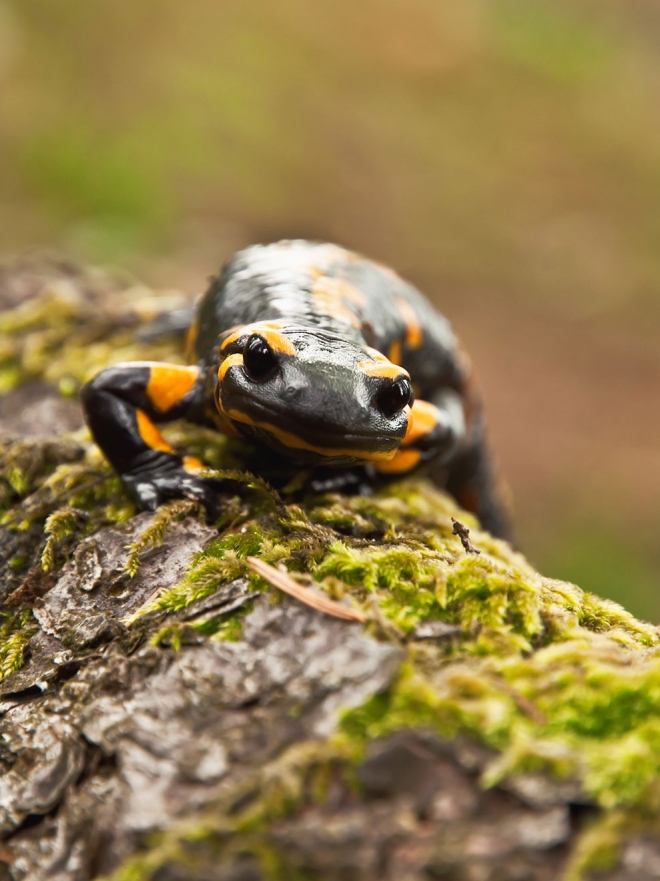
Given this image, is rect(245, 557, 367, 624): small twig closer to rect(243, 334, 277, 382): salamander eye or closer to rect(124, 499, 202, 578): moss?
rect(124, 499, 202, 578): moss

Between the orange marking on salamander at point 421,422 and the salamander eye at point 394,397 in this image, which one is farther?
the orange marking on salamander at point 421,422

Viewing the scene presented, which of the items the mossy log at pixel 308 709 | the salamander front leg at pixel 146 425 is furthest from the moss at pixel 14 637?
the salamander front leg at pixel 146 425

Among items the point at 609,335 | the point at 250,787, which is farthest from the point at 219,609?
the point at 609,335

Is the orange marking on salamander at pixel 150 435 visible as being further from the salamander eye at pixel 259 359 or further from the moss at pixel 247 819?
the moss at pixel 247 819

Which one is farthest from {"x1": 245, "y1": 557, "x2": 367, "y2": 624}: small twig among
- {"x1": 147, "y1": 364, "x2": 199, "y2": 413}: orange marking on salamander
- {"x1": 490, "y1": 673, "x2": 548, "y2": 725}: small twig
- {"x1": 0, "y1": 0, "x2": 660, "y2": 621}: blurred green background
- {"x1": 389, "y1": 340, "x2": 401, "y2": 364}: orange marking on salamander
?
{"x1": 0, "y1": 0, "x2": 660, "y2": 621}: blurred green background

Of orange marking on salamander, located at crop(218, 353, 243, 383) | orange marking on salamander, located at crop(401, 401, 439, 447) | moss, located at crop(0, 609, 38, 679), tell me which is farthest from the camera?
orange marking on salamander, located at crop(401, 401, 439, 447)

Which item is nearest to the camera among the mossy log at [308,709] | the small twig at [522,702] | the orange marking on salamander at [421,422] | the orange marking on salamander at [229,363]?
the mossy log at [308,709]
